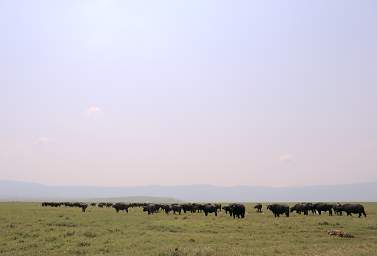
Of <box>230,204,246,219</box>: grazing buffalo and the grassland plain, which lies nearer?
the grassland plain

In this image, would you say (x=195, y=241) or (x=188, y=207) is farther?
(x=188, y=207)

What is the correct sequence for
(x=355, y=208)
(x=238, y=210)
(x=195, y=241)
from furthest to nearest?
(x=355, y=208)
(x=238, y=210)
(x=195, y=241)

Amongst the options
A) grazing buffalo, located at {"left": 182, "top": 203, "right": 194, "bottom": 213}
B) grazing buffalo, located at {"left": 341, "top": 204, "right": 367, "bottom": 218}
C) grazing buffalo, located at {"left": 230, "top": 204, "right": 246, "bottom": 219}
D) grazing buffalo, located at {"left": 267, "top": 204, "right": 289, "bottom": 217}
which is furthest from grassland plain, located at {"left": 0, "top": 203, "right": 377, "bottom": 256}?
grazing buffalo, located at {"left": 182, "top": 203, "right": 194, "bottom": 213}

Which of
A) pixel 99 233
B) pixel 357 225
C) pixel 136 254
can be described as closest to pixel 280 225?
pixel 357 225

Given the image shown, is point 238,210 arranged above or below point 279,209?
below

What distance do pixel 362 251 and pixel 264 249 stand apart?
523cm

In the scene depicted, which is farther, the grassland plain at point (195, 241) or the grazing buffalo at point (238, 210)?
the grazing buffalo at point (238, 210)

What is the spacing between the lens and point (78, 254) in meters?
24.3

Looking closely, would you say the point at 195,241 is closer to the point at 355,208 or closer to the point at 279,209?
the point at 279,209

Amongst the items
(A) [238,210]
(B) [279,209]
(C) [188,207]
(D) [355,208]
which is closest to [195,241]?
(A) [238,210]

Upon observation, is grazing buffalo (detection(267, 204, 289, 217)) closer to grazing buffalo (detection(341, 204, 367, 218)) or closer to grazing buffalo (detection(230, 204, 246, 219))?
grazing buffalo (detection(230, 204, 246, 219))

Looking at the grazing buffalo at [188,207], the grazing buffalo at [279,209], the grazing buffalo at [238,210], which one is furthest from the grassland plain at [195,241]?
the grazing buffalo at [188,207]

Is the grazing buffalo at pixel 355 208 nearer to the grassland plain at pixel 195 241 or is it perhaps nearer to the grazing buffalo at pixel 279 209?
the grazing buffalo at pixel 279 209

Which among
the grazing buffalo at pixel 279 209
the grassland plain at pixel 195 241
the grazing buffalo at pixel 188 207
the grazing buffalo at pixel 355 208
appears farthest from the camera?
the grazing buffalo at pixel 188 207
